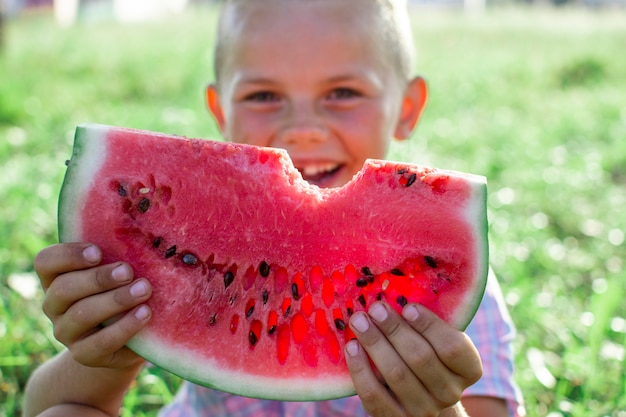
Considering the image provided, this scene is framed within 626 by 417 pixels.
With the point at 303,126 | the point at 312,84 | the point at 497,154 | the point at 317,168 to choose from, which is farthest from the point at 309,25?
the point at 497,154

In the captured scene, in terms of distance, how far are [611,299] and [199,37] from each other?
33.8 ft

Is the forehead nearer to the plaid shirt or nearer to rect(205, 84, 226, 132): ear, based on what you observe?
rect(205, 84, 226, 132): ear

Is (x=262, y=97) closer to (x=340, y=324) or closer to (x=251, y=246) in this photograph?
(x=251, y=246)

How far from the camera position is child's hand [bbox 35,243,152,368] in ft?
4.21

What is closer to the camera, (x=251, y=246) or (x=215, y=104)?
(x=251, y=246)

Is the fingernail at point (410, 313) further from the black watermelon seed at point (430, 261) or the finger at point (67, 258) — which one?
the finger at point (67, 258)

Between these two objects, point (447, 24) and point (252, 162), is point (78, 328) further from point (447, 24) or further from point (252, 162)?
point (447, 24)

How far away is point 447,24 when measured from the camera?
16.1 metres

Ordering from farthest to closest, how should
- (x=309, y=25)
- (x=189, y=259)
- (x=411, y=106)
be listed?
(x=411, y=106) < (x=309, y=25) < (x=189, y=259)

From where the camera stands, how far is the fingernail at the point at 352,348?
50.5 inches

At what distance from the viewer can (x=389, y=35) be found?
1.98 meters

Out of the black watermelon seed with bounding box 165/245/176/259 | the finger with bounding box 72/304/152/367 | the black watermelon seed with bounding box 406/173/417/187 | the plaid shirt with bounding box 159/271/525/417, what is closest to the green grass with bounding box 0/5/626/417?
the plaid shirt with bounding box 159/271/525/417

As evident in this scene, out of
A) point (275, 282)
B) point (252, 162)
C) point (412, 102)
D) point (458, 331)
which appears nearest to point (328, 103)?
point (412, 102)

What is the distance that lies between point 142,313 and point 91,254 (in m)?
0.14
